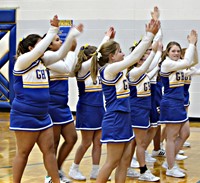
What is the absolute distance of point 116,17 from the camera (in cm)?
1112

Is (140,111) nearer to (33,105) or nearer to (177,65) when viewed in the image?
(177,65)

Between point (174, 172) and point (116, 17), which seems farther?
point (116, 17)

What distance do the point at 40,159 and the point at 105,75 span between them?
260 cm

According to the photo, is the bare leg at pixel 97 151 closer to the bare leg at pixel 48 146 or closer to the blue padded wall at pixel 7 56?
the bare leg at pixel 48 146

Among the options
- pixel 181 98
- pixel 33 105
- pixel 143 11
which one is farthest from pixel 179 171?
pixel 143 11

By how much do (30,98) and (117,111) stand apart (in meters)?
0.77

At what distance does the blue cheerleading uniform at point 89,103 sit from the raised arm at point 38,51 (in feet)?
4.16

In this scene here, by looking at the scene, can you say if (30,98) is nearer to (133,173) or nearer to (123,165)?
(123,165)

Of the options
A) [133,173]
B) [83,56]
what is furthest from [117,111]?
[133,173]

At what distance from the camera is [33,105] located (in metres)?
4.87

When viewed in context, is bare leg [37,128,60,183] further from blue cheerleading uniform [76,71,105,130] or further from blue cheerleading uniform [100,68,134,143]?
blue cheerleading uniform [76,71,105,130]

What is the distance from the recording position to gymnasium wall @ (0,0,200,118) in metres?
10.6

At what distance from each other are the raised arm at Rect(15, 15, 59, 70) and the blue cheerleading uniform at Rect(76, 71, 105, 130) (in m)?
1.27

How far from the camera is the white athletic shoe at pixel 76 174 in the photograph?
604 cm
